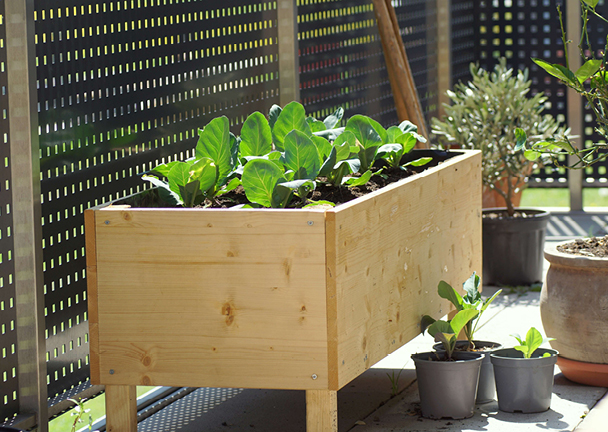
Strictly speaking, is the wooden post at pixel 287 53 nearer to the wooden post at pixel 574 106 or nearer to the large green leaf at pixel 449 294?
the large green leaf at pixel 449 294

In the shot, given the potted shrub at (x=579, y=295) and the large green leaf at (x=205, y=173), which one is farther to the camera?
the potted shrub at (x=579, y=295)

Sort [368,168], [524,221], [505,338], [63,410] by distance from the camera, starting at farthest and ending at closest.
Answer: [524,221] < [505,338] < [368,168] < [63,410]

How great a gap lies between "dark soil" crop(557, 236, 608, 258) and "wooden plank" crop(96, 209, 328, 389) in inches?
54.5

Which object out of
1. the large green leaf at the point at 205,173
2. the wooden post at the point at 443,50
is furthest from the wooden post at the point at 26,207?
the wooden post at the point at 443,50

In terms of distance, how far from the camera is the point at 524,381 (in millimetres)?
3092

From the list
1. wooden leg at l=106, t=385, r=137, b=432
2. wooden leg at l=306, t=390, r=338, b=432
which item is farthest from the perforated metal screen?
wooden leg at l=106, t=385, r=137, b=432

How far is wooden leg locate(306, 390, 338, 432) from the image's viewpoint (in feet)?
8.45

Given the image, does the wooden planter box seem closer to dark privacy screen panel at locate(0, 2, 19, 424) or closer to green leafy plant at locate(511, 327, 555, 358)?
dark privacy screen panel at locate(0, 2, 19, 424)

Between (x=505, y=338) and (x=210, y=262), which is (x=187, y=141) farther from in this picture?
(x=505, y=338)

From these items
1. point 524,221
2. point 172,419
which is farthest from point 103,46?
point 524,221

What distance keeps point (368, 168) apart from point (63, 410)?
1.34 m

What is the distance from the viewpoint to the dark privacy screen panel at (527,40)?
7.15 m

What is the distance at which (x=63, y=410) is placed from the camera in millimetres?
2936

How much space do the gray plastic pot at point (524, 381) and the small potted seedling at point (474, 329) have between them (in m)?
0.09
